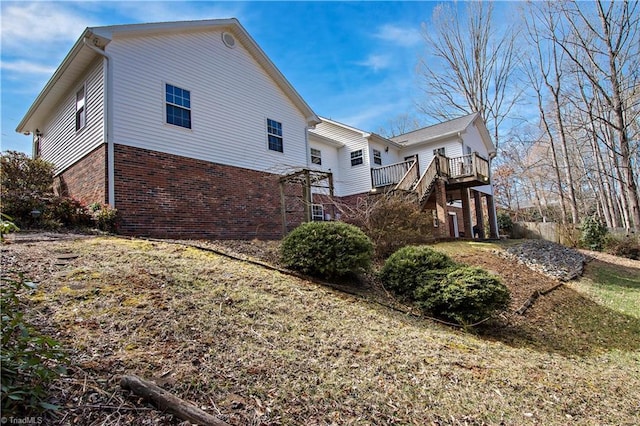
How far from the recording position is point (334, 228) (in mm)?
6633

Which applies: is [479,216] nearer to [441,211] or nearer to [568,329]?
[441,211]

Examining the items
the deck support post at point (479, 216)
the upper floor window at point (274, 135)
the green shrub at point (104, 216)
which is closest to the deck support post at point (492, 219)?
the deck support post at point (479, 216)

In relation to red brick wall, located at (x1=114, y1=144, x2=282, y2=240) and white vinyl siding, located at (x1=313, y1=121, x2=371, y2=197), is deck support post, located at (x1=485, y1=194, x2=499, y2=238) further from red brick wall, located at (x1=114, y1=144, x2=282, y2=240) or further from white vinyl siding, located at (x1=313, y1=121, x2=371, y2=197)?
red brick wall, located at (x1=114, y1=144, x2=282, y2=240)

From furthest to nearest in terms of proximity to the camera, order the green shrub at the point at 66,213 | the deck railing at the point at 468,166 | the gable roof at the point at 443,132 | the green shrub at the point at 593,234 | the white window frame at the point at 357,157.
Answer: the gable roof at the point at 443,132, the white window frame at the point at 357,157, the deck railing at the point at 468,166, the green shrub at the point at 593,234, the green shrub at the point at 66,213

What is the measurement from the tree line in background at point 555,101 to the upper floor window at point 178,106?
50.3 feet

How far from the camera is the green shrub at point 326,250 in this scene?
20.7 ft

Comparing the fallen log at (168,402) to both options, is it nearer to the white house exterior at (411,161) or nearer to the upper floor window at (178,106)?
the upper floor window at (178,106)

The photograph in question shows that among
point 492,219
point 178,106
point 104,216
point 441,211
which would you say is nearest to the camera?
point 104,216

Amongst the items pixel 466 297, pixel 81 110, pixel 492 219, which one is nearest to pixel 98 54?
pixel 81 110

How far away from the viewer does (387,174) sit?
18.0 metres

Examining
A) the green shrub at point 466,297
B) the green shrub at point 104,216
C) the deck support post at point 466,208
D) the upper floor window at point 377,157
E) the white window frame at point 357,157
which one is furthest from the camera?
the upper floor window at point 377,157

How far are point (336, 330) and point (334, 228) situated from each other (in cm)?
268

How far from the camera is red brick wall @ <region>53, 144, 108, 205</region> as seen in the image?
829 centimetres

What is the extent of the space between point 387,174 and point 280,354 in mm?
15548
